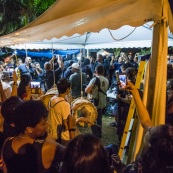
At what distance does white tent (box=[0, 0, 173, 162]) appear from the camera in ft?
8.53

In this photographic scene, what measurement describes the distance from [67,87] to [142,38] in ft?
12.2

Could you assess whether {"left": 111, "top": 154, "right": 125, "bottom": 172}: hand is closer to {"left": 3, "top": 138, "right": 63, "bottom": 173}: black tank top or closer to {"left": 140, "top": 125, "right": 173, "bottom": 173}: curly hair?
{"left": 140, "top": 125, "right": 173, "bottom": 173}: curly hair

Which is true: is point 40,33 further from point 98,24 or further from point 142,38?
point 142,38

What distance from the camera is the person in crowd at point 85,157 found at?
1.59 m

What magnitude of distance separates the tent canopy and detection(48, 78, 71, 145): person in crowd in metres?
1.03

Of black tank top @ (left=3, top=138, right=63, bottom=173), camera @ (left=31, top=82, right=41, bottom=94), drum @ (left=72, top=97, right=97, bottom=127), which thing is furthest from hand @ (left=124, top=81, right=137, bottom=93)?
camera @ (left=31, top=82, right=41, bottom=94)

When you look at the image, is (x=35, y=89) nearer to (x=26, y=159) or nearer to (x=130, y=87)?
(x=130, y=87)

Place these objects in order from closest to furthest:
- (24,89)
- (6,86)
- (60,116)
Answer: (60,116) → (24,89) → (6,86)

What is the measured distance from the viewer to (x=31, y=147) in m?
2.08

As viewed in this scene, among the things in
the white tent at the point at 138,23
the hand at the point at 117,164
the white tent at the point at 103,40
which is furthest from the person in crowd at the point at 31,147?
the white tent at the point at 103,40

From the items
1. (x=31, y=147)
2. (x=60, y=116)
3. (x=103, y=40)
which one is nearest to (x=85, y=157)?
(x=31, y=147)

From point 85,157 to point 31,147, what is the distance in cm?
65

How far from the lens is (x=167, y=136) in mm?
1774

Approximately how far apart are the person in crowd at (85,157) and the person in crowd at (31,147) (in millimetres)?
444
